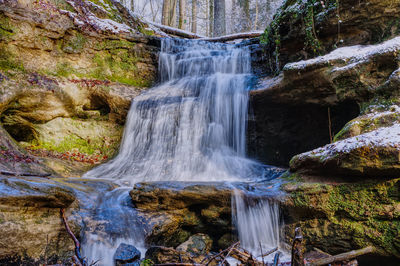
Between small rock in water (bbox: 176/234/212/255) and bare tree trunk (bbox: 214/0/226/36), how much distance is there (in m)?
15.5

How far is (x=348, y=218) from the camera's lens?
3.51 m

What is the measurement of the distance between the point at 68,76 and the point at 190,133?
405 centimetres

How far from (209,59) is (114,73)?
339cm

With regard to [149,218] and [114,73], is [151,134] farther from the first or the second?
[149,218]

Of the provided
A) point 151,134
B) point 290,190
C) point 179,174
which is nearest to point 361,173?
point 290,190

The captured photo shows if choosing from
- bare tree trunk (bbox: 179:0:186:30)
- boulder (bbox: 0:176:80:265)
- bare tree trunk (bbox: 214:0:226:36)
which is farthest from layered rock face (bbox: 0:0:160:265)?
bare tree trunk (bbox: 214:0:226:36)

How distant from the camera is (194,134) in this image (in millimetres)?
6996

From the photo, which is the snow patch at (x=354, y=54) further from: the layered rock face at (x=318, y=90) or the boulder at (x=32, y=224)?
the boulder at (x=32, y=224)

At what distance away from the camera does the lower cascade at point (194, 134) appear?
4.06 metres

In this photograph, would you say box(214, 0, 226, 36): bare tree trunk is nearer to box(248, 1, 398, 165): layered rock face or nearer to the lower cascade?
the lower cascade

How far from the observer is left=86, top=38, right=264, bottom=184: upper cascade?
6113mm

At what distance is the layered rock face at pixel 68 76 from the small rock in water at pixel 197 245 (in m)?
3.79

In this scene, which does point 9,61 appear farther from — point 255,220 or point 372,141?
point 372,141

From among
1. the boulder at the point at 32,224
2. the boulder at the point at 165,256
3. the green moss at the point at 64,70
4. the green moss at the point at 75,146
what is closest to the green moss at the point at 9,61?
the green moss at the point at 64,70
